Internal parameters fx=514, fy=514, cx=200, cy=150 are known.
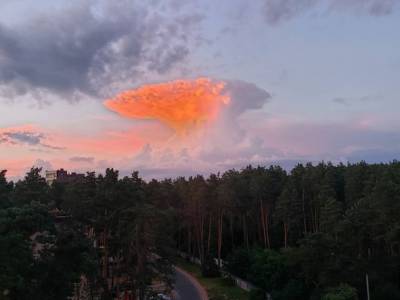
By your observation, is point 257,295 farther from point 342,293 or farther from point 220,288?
point 342,293

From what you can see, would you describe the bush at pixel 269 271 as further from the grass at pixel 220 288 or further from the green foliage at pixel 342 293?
the green foliage at pixel 342 293

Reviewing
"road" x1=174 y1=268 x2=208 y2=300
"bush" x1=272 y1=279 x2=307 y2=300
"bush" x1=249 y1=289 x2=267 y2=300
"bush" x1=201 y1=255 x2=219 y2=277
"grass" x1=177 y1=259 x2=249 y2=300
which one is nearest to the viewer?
"bush" x1=272 y1=279 x2=307 y2=300

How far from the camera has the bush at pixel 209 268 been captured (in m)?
66.7

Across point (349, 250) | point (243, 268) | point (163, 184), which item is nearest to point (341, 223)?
point (349, 250)

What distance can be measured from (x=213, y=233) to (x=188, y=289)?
2047 cm

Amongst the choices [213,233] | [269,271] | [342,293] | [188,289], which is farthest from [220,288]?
[342,293]

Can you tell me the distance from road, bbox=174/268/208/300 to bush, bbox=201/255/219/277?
6.26ft

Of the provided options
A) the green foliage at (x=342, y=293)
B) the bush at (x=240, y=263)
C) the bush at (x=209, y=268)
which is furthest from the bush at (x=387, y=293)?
the bush at (x=209, y=268)

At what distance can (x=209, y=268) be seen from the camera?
66.9 meters

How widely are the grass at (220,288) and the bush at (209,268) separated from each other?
30.6 inches

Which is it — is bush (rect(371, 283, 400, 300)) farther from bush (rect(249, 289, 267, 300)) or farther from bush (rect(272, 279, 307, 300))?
bush (rect(249, 289, 267, 300))

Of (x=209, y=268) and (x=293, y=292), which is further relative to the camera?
(x=209, y=268)

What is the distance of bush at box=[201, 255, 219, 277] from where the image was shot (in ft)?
219

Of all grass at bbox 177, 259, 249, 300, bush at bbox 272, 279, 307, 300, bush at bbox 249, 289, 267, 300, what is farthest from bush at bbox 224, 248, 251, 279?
bush at bbox 272, 279, 307, 300
